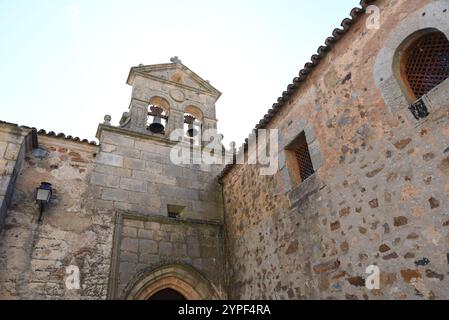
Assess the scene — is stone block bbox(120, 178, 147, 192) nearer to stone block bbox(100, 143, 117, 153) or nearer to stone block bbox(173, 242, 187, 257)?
stone block bbox(100, 143, 117, 153)

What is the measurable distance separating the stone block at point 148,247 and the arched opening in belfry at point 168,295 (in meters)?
0.73

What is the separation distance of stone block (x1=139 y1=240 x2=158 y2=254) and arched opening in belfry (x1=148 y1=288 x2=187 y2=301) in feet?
2.40

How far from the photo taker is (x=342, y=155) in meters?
3.71

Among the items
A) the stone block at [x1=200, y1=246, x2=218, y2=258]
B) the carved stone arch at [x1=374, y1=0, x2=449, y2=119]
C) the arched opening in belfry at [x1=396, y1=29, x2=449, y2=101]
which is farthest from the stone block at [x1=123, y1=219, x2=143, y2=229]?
the arched opening in belfry at [x1=396, y1=29, x2=449, y2=101]

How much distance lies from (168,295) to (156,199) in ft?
5.87

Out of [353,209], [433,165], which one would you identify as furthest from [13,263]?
[433,165]

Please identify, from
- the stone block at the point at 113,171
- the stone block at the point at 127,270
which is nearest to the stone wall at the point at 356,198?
the stone block at the point at 127,270

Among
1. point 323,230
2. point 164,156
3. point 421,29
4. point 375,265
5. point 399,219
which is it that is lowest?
point 375,265

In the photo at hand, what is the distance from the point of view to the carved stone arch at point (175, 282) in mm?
5250

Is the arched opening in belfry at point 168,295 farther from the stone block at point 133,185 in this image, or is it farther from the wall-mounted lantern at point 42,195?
the wall-mounted lantern at point 42,195

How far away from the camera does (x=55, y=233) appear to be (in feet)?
16.6
